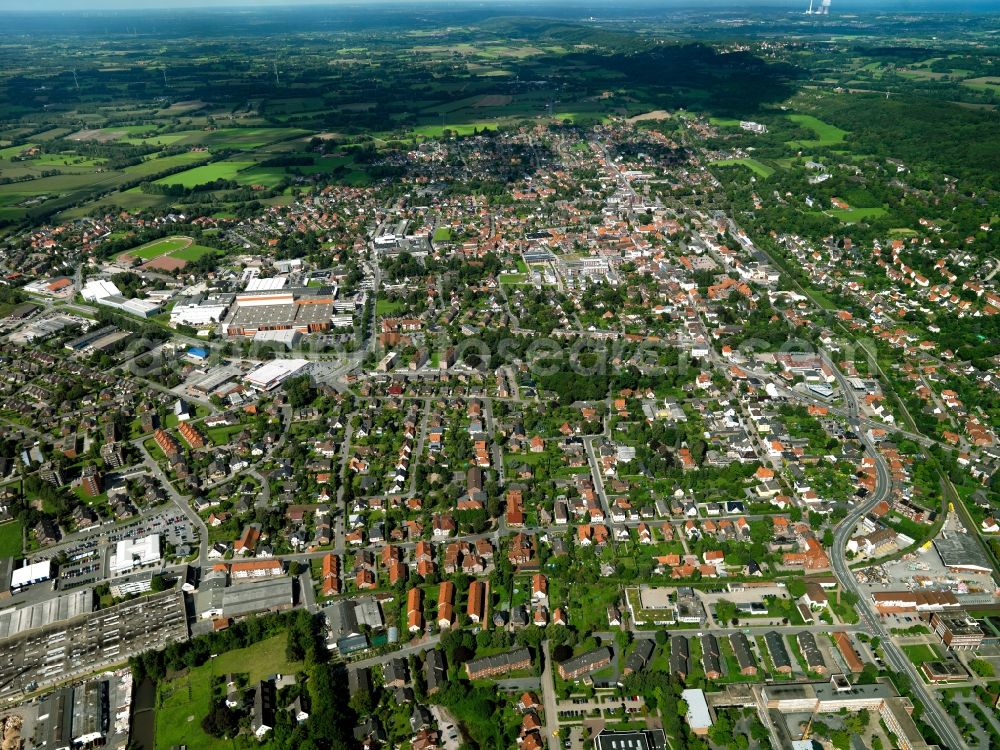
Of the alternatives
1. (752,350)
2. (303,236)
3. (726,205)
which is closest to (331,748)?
(752,350)

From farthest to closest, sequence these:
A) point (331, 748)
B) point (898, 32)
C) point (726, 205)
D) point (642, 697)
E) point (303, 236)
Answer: point (898, 32), point (726, 205), point (303, 236), point (642, 697), point (331, 748)

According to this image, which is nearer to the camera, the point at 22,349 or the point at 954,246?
the point at 22,349

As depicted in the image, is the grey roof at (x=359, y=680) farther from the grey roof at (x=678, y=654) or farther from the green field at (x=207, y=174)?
the green field at (x=207, y=174)

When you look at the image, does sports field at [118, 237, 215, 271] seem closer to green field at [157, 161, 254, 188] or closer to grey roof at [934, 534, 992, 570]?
green field at [157, 161, 254, 188]

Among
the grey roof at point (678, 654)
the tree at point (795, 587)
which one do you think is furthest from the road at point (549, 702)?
the tree at point (795, 587)

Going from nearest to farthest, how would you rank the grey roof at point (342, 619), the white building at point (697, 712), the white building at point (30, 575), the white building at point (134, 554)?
1. the white building at point (697, 712)
2. the grey roof at point (342, 619)
3. the white building at point (30, 575)
4. the white building at point (134, 554)

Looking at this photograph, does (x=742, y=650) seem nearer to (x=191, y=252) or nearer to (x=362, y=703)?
(x=362, y=703)

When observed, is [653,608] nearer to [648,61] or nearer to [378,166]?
[378,166]
